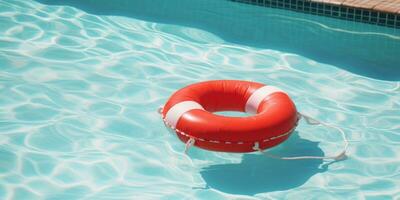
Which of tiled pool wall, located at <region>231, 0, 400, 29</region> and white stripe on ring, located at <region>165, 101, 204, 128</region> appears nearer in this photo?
white stripe on ring, located at <region>165, 101, 204, 128</region>

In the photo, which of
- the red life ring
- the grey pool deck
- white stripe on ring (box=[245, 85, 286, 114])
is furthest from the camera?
the grey pool deck

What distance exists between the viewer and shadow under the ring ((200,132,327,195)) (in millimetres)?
4117

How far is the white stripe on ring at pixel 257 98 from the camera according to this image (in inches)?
172

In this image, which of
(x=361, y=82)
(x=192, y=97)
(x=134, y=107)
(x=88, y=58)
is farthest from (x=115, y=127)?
(x=361, y=82)

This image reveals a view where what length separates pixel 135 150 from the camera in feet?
14.7

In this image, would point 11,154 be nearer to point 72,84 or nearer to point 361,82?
point 72,84

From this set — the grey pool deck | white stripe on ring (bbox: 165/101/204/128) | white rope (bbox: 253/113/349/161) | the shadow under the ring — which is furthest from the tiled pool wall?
white stripe on ring (bbox: 165/101/204/128)

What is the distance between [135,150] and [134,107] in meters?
0.59

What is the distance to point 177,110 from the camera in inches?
163

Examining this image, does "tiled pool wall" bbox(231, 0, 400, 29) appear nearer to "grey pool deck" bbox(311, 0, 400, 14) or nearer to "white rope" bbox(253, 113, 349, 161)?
"grey pool deck" bbox(311, 0, 400, 14)

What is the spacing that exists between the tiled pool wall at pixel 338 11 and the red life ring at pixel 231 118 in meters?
2.06

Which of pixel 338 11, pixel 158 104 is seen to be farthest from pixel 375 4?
pixel 158 104

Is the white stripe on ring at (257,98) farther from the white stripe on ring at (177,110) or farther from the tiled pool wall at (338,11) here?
the tiled pool wall at (338,11)

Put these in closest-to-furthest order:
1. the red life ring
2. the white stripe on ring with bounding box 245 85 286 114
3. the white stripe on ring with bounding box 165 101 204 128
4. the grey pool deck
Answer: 1. the red life ring
2. the white stripe on ring with bounding box 165 101 204 128
3. the white stripe on ring with bounding box 245 85 286 114
4. the grey pool deck
